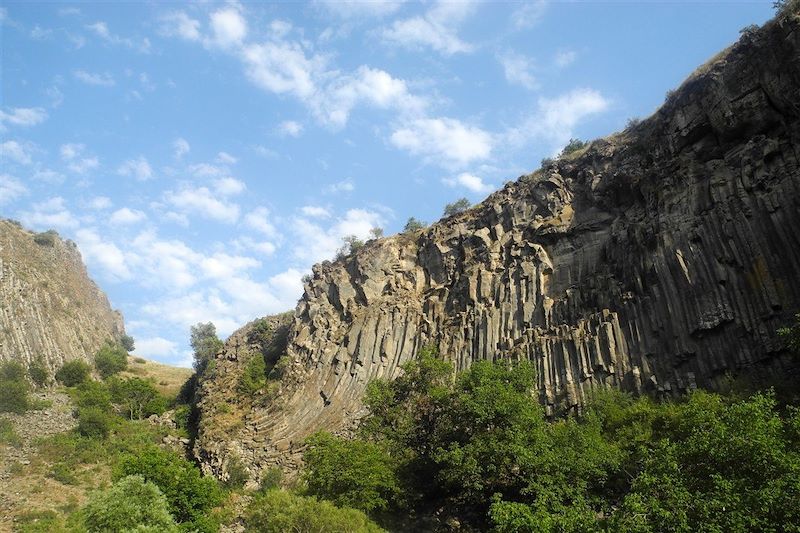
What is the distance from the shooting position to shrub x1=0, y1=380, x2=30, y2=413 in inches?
1879

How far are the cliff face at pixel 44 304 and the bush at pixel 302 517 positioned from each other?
45.7 metres

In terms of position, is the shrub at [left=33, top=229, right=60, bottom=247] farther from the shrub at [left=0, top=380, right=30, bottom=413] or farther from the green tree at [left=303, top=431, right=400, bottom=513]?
the green tree at [left=303, top=431, right=400, bottom=513]

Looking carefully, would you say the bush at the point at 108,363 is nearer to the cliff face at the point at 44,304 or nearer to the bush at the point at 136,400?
the cliff face at the point at 44,304

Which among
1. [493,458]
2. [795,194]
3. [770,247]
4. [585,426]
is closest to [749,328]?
[770,247]

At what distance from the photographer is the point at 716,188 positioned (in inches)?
1112

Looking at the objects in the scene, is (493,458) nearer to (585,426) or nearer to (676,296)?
(585,426)

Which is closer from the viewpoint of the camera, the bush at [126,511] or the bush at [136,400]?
the bush at [126,511]

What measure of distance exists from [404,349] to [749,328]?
2236 centimetres

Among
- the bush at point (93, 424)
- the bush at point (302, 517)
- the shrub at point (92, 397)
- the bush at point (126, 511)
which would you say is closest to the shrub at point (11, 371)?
the shrub at point (92, 397)

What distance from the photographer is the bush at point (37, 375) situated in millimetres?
56750

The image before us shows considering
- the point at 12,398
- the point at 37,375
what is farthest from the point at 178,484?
the point at 37,375

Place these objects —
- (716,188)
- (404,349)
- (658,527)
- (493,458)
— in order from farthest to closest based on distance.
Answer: (404,349) < (716,188) < (493,458) < (658,527)

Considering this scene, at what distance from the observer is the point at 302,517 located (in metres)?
21.0

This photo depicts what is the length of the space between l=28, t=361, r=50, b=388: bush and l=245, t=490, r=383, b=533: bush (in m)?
45.5
